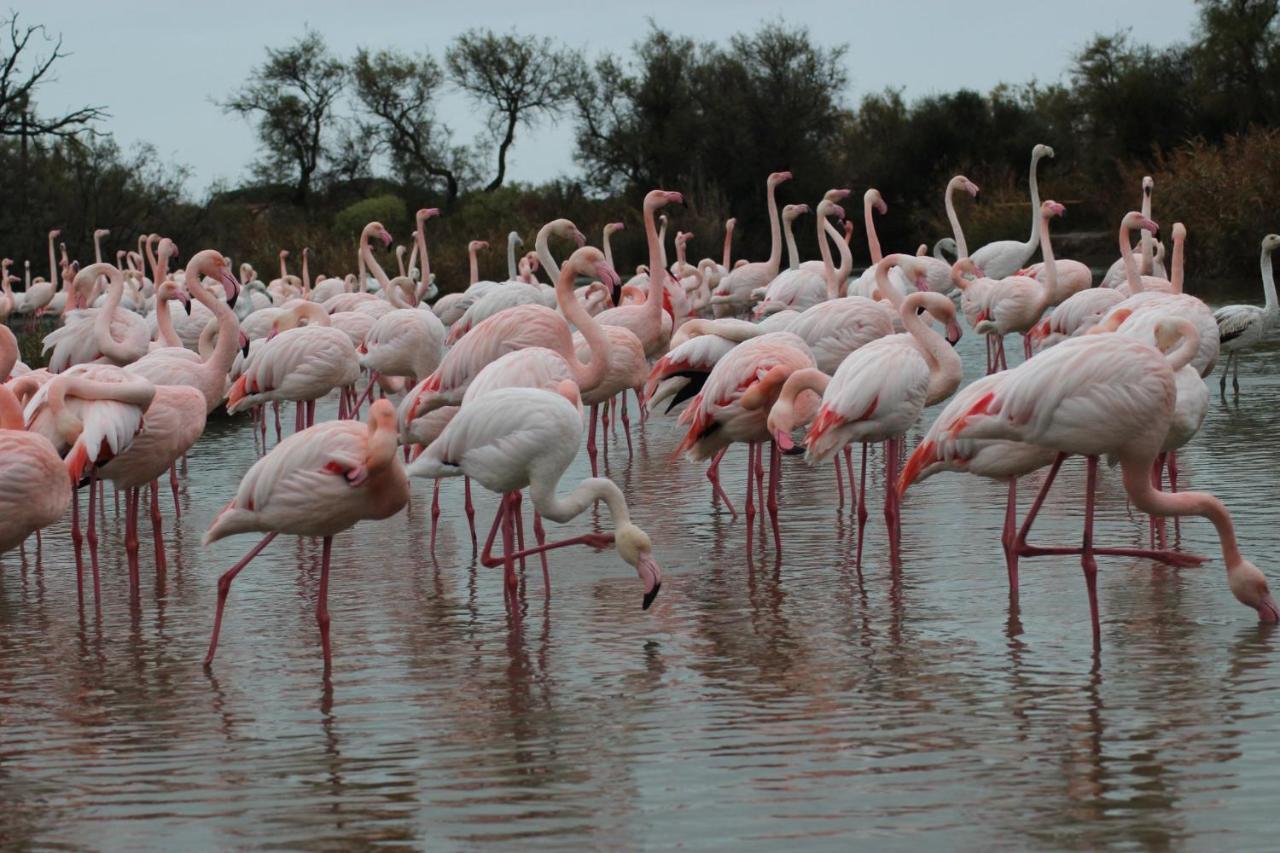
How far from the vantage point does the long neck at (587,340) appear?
29.1ft

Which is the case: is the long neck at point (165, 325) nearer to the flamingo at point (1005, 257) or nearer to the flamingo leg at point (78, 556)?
the flamingo leg at point (78, 556)

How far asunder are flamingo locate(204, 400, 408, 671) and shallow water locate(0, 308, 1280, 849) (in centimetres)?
46

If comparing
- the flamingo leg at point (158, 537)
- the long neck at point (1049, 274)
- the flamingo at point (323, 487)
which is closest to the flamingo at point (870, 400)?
the flamingo at point (323, 487)

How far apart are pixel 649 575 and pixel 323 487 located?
3.79 feet

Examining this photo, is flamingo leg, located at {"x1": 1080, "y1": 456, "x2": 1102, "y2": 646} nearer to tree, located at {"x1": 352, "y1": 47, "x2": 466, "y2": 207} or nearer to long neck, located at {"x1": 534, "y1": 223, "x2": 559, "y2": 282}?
long neck, located at {"x1": 534, "y1": 223, "x2": 559, "y2": 282}

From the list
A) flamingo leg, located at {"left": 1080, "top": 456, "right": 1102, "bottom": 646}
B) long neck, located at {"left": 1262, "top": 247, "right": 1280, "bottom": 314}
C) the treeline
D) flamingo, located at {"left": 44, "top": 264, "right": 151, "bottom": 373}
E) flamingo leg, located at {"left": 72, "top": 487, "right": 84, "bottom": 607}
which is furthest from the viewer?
the treeline

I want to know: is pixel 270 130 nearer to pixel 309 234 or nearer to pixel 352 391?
pixel 309 234

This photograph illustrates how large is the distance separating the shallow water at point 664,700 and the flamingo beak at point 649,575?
0.21 metres

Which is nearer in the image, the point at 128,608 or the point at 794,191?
the point at 128,608

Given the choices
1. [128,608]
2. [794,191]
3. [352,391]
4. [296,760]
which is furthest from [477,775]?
[794,191]

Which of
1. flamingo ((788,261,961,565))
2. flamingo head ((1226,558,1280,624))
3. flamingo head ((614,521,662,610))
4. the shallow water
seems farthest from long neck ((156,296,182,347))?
flamingo head ((1226,558,1280,624))

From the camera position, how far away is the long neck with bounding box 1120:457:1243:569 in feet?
19.6

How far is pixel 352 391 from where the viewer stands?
1206 cm

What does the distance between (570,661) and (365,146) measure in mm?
48484
